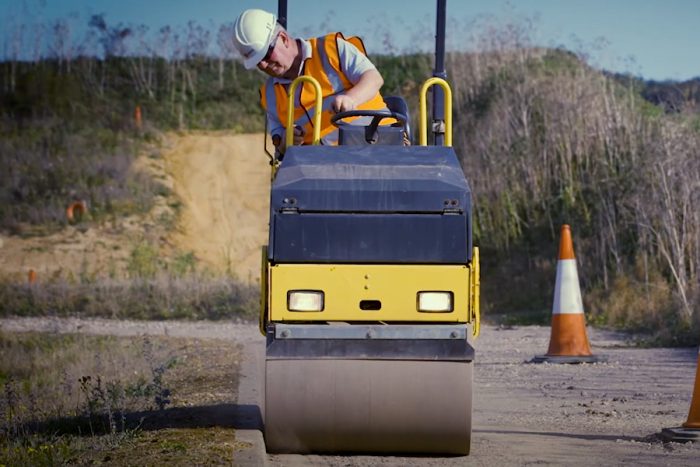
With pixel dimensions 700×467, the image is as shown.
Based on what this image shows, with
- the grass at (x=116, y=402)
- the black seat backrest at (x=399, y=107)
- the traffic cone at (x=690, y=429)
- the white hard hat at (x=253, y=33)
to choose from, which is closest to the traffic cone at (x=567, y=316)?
the grass at (x=116, y=402)

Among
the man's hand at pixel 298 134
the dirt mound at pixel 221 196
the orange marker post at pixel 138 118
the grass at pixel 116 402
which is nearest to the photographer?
the grass at pixel 116 402

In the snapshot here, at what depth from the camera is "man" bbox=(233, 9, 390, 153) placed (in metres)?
8.41

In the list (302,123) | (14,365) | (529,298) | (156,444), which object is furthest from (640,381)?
(529,298)

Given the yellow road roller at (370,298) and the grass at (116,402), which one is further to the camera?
the grass at (116,402)

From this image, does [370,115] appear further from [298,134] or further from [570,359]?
[570,359]

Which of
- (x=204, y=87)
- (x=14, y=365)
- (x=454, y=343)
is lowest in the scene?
(x=14, y=365)

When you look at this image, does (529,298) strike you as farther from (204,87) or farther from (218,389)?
(204,87)

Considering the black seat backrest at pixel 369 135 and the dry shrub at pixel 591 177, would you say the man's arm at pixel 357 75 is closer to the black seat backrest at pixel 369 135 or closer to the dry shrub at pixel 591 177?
the black seat backrest at pixel 369 135

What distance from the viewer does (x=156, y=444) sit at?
7.70 metres

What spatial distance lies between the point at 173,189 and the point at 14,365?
22.6 metres

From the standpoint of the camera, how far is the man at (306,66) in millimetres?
8406

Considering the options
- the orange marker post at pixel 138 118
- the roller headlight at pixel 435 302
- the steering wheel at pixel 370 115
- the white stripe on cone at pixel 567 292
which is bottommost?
the white stripe on cone at pixel 567 292

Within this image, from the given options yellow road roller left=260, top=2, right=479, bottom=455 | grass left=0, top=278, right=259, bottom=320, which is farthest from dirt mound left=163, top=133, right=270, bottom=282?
yellow road roller left=260, top=2, right=479, bottom=455

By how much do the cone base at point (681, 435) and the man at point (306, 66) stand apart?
9.10 ft
